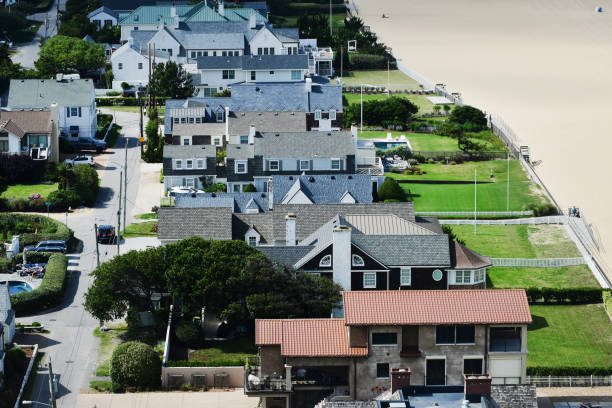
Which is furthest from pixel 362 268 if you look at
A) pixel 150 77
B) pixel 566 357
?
pixel 150 77

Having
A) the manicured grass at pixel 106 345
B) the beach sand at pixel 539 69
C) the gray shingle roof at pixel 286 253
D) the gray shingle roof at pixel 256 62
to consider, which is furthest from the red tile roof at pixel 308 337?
the gray shingle roof at pixel 256 62

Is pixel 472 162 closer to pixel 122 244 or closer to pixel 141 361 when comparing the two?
pixel 122 244

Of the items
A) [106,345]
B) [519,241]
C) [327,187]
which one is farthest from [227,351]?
[519,241]

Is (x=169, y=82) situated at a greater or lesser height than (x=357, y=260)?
greater

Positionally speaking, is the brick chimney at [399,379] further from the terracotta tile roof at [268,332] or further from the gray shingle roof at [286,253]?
the gray shingle roof at [286,253]

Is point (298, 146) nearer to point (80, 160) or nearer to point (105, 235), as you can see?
point (80, 160)

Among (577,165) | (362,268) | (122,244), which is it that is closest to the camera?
(362,268)
